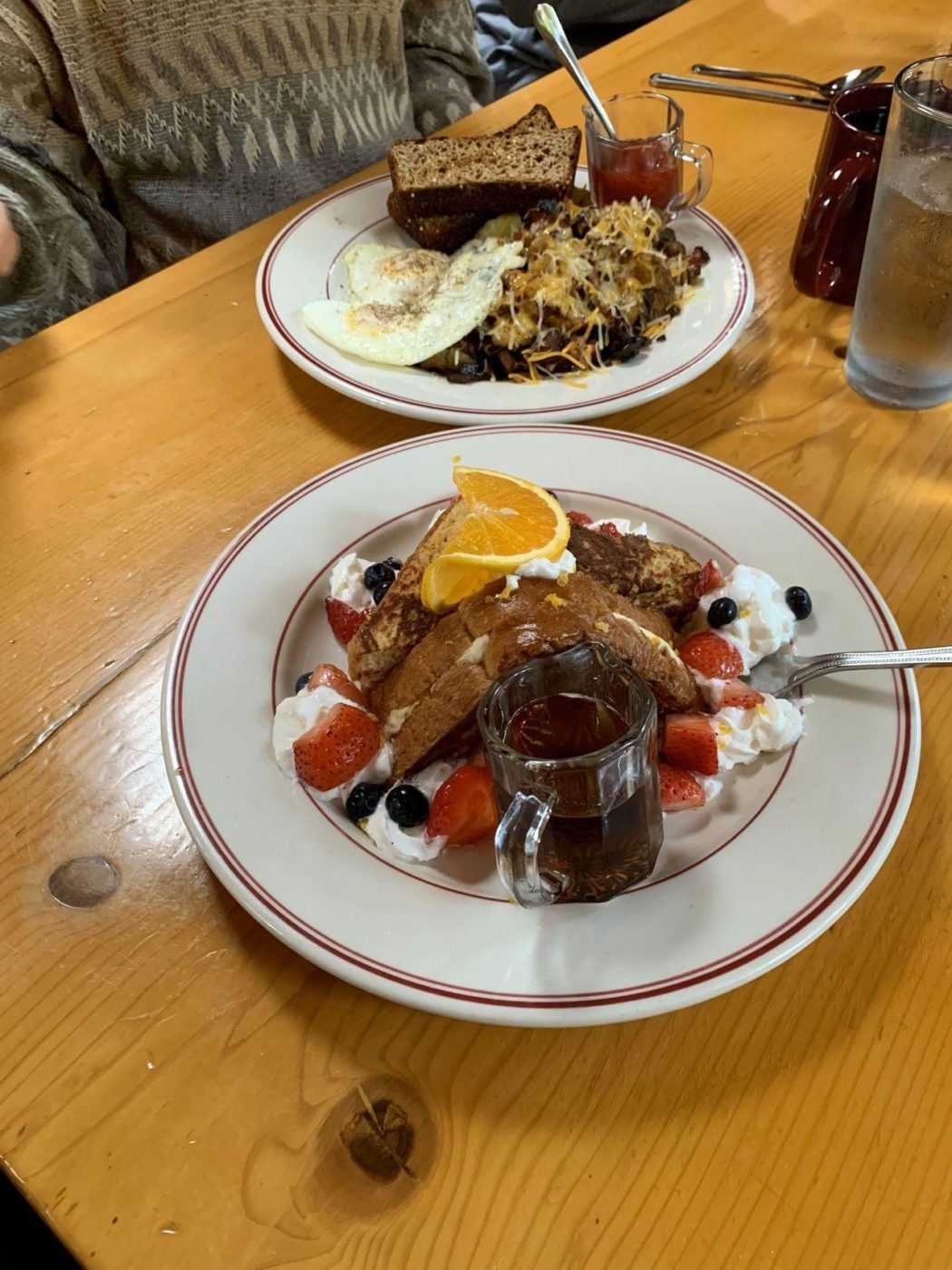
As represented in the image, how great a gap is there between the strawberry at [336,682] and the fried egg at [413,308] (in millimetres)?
703

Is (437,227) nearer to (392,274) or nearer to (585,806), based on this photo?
(392,274)

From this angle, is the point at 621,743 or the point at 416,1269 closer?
the point at 416,1269

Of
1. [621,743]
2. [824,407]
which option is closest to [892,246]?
[824,407]

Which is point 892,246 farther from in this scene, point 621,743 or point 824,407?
point 621,743

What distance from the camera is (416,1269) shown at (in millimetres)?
773

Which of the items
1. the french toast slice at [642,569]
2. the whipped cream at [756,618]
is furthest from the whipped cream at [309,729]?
the whipped cream at [756,618]

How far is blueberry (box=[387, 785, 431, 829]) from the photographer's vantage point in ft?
3.41

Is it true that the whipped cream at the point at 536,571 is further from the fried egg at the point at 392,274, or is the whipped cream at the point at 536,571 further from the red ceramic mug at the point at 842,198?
the red ceramic mug at the point at 842,198

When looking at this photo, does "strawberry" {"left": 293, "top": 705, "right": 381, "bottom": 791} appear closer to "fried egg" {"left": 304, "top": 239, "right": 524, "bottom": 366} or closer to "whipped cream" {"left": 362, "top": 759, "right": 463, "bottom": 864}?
"whipped cream" {"left": 362, "top": 759, "right": 463, "bottom": 864}

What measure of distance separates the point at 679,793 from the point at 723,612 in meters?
0.26

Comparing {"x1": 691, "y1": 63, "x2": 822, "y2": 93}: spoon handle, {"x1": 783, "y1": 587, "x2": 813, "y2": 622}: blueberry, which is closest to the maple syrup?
{"x1": 783, "y1": 587, "x2": 813, "y2": 622}: blueberry

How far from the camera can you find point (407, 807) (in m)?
1.04

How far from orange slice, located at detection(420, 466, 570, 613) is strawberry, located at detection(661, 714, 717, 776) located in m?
0.24

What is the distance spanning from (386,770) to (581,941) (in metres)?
0.32
